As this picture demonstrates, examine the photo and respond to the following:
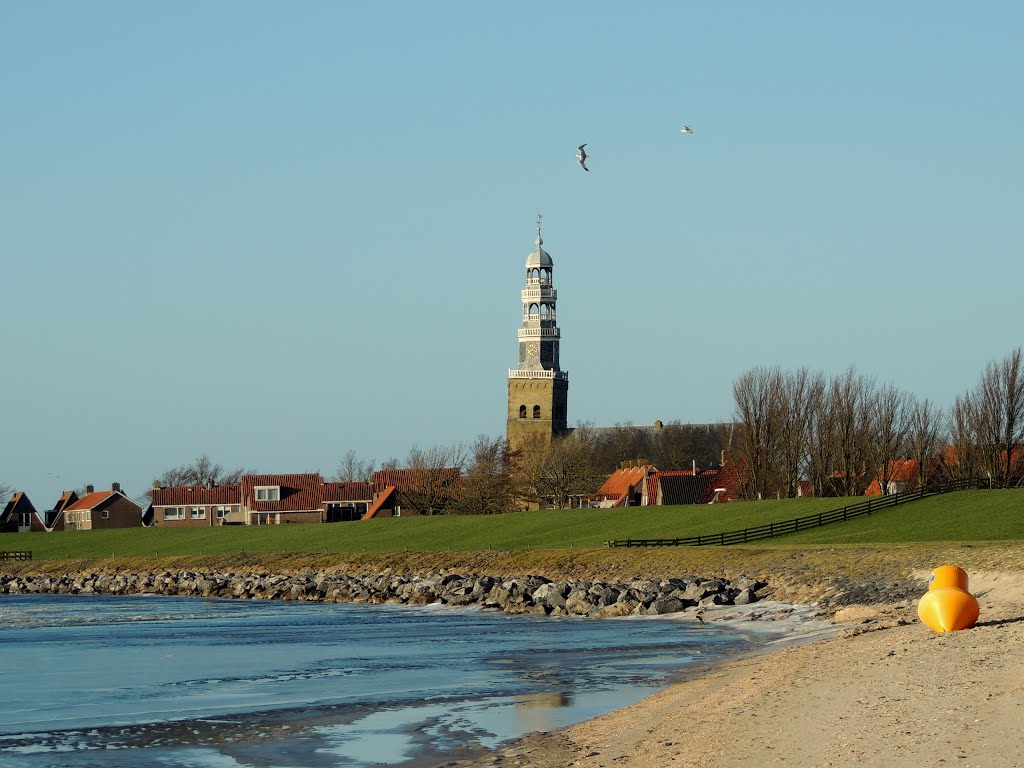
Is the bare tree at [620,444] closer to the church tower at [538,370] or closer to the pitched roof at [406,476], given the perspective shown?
the church tower at [538,370]

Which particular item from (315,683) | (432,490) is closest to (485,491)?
(432,490)

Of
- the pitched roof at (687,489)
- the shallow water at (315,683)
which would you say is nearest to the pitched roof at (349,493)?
the pitched roof at (687,489)

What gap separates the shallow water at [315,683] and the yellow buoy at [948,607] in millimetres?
5032

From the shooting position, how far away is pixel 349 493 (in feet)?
400

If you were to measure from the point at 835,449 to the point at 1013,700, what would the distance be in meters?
76.3

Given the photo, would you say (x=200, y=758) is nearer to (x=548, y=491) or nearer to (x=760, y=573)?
(x=760, y=573)

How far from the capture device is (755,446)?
314 ft

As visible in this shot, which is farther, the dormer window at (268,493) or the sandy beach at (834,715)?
the dormer window at (268,493)

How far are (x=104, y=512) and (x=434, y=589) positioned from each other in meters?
83.4

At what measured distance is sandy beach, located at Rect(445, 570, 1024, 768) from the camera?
17125 millimetres

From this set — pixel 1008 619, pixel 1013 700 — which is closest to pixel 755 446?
pixel 1008 619

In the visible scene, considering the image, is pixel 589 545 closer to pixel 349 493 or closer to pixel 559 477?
pixel 559 477

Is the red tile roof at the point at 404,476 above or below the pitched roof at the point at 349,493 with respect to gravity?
above

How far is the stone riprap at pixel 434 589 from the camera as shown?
4666cm
